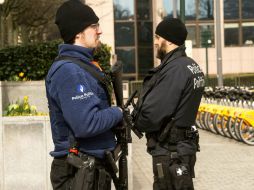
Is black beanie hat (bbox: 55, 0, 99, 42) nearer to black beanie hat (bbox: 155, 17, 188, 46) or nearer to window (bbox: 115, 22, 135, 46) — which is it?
black beanie hat (bbox: 155, 17, 188, 46)

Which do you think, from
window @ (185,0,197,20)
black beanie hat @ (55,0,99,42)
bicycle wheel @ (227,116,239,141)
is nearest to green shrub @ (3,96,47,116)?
black beanie hat @ (55,0,99,42)

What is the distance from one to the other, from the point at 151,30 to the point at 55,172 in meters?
35.2

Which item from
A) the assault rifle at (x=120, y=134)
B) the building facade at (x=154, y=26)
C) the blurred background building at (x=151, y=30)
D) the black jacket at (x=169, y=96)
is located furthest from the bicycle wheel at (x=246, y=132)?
the building facade at (x=154, y=26)

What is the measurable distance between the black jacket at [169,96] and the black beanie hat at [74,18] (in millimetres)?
1233

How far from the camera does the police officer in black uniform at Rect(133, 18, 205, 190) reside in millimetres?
4469

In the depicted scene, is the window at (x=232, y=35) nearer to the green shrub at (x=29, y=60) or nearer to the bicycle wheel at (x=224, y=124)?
the bicycle wheel at (x=224, y=124)

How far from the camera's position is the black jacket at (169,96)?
4.46 meters

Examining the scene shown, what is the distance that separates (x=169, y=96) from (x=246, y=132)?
27.1 ft

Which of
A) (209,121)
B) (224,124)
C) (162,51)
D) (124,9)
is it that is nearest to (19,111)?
(162,51)

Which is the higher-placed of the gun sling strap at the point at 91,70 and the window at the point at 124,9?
the window at the point at 124,9

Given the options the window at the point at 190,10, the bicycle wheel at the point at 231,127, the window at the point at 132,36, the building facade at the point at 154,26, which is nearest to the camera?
the bicycle wheel at the point at 231,127

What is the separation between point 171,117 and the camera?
4512mm

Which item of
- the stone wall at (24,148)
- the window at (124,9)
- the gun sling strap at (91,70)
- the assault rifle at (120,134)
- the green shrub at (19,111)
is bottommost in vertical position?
the stone wall at (24,148)

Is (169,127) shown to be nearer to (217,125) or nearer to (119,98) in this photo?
(119,98)
